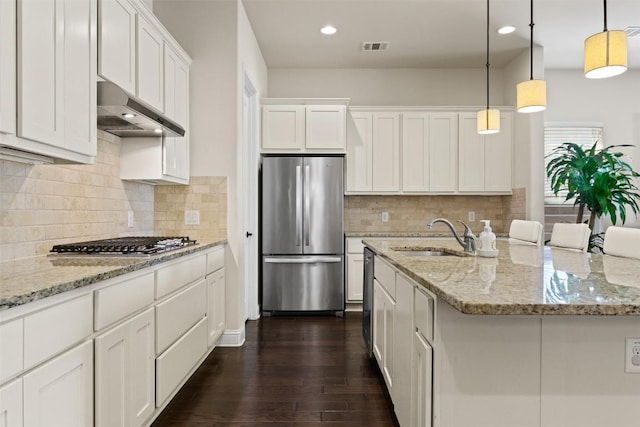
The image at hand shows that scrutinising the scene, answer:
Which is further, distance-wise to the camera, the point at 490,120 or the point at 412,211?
the point at 412,211

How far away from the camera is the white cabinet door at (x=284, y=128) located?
182 inches

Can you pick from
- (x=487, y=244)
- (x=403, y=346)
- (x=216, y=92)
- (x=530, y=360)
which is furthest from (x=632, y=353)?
(x=216, y=92)

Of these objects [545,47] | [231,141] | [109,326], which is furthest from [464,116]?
[109,326]

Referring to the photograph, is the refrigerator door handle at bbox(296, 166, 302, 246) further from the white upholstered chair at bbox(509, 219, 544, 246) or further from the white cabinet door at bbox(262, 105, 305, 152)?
the white upholstered chair at bbox(509, 219, 544, 246)

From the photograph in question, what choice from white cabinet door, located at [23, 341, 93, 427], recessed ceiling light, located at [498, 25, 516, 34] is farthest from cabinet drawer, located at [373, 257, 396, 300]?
recessed ceiling light, located at [498, 25, 516, 34]

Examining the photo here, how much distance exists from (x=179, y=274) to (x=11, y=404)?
1.26 metres

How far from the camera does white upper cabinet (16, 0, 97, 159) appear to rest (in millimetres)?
1515

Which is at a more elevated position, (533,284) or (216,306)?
(533,284)

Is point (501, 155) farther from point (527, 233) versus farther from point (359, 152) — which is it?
point (527, 233)

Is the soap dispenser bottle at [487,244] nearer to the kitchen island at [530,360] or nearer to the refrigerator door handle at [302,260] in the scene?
the kitchen island at [530,360]

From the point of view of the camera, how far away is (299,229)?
14.7 feet

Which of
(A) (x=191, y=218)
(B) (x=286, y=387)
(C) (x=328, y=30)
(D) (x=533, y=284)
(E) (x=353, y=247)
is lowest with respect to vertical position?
(B) (x=286, y=387)

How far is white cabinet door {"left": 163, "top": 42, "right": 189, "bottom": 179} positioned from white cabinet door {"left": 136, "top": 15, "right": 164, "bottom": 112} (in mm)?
86

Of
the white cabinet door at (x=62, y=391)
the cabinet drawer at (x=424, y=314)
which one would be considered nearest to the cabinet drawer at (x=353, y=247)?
the cabinet drawer at (x=424, y=314)
